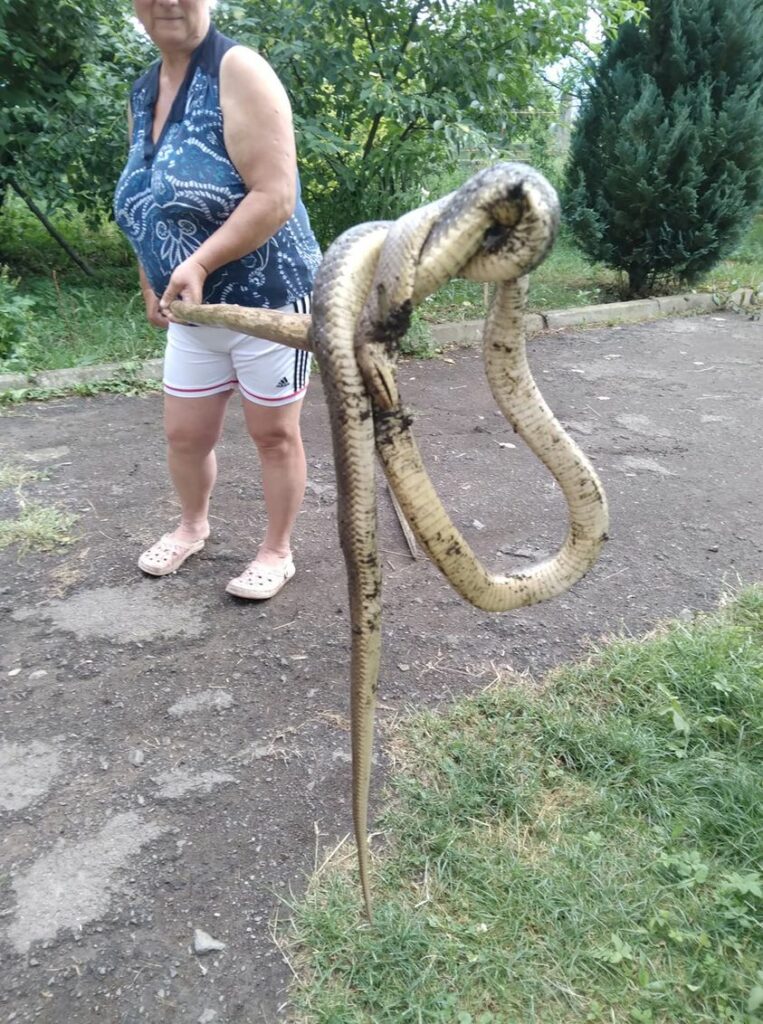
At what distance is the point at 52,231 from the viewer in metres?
6.03

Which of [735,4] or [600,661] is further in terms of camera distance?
[735,4]

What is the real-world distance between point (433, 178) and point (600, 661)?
5.04 m

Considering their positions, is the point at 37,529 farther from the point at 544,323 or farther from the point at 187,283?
the point at 544,323

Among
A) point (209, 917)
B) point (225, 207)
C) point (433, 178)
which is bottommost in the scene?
point (209, 917)

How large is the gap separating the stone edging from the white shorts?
102 inches

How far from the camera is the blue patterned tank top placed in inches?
71.1

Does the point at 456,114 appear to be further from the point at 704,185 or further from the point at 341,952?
the point at 341,952

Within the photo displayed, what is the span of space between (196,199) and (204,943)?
1.69 meters

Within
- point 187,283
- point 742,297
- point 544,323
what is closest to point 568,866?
point 187,283

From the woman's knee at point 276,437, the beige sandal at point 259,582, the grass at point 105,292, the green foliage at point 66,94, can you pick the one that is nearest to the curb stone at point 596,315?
the grass at point 105,292

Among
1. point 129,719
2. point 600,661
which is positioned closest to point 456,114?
point 600,661

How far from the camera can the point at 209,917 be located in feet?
5.48

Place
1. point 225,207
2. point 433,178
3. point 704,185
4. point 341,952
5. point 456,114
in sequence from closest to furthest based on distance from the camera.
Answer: point 341,952
point 225,207
point 456,114
point 433,178
point 704,185

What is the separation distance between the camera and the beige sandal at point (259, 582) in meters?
2.71
